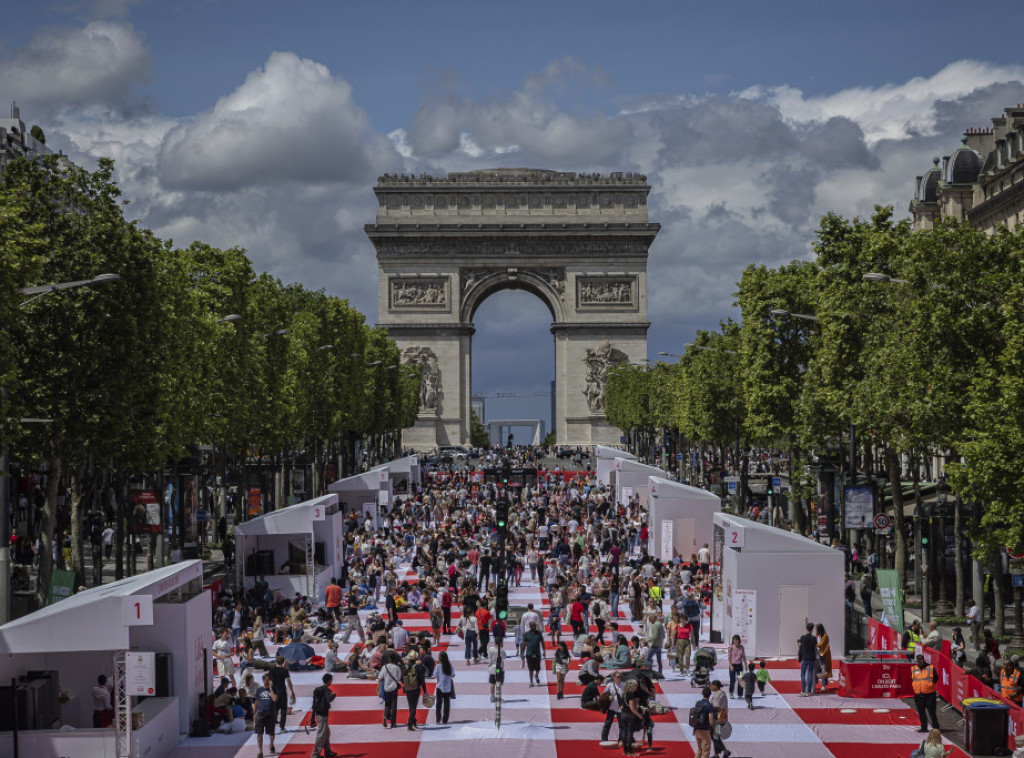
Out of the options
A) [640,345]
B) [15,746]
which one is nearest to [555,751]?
[15,746]

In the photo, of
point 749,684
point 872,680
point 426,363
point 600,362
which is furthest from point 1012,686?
point 426,363

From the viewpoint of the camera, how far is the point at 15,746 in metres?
22.1

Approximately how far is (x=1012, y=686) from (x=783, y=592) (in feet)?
25.9

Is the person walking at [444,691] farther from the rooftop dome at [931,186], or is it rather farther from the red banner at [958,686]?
the rooftop dome at [931,186]

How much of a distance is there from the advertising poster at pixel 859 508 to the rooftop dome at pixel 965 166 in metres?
41.2

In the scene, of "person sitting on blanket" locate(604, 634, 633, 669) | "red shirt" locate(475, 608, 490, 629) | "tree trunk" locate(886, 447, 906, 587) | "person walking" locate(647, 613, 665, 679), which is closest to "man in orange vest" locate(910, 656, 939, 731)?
"person sitting on blanket" locate(604, 634, 633, 669)

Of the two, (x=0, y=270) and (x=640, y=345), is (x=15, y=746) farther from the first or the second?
(x=640, y=345)

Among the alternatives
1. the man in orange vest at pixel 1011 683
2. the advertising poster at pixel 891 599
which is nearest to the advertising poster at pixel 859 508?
the advertising poster at pixel 891 599

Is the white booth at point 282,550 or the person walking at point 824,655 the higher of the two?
the white booth at point 282,550

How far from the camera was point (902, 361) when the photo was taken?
38344mm

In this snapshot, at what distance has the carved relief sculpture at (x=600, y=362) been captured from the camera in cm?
14238

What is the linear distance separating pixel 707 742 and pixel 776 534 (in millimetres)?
11819

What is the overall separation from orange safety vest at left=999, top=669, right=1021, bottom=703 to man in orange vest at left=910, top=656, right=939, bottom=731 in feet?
4.47

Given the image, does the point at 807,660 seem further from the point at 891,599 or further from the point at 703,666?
the point at 891,599
